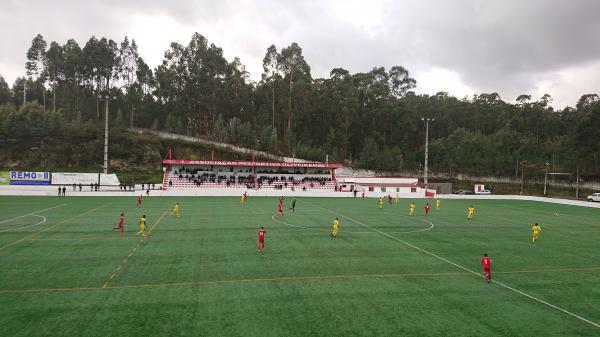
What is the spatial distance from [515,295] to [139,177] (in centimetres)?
6701

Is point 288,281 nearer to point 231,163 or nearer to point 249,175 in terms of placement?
point 231,163

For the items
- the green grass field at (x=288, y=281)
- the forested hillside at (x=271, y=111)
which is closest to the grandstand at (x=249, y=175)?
the forested hillside at (x=271, y=111)

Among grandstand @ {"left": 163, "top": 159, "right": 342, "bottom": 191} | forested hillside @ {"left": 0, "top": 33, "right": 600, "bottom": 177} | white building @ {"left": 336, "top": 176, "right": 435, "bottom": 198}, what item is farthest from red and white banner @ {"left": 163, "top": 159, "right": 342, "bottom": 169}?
forested hillside @ {"left": 0, "top": 33, "right": 600, "bottom": 177}

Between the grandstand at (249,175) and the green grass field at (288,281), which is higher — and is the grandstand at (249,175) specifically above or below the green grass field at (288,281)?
above

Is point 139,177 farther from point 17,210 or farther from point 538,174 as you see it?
point 538,174

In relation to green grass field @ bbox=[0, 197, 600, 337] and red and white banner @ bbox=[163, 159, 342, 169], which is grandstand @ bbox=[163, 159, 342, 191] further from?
green grass field @ bbox=[0, 197, 600, 337]

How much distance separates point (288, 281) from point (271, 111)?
3364 inches

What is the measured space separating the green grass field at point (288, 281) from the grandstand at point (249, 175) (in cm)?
3215

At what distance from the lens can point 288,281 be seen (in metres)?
14.9

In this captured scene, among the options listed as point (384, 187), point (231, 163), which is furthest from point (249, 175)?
point (384, 187)

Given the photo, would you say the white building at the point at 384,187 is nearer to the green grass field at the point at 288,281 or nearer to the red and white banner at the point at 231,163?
the red and white banner at the point at 231,163

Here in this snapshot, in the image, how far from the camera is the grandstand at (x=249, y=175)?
6038 centimetres

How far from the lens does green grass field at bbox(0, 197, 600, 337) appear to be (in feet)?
36.2

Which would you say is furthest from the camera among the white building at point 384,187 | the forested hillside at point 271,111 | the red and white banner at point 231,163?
the forested hillside at point 271,111
